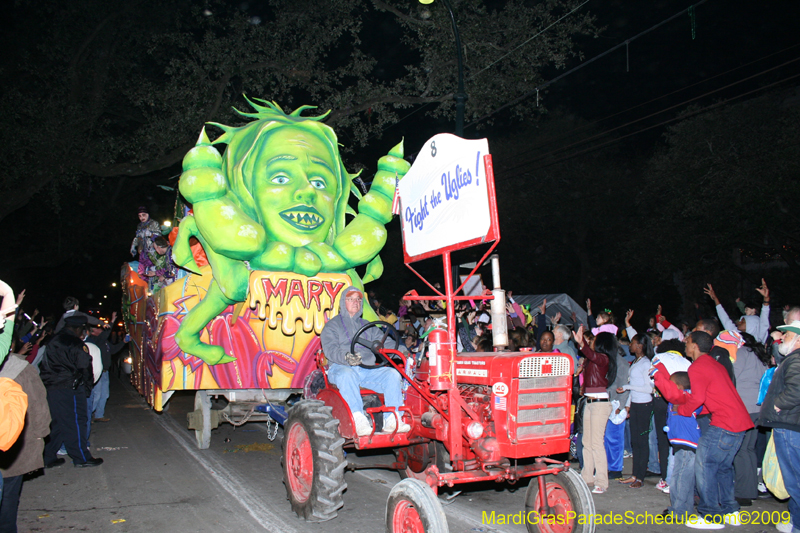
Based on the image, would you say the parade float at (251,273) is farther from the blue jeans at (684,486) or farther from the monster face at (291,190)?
the blue jeans at (684,486)

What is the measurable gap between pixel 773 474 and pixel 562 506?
6.83 feet

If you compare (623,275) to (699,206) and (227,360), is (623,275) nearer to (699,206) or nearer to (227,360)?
(699,206)

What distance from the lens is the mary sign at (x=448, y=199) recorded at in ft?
13.5

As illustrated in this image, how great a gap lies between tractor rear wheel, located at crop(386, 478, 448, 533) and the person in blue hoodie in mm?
2686

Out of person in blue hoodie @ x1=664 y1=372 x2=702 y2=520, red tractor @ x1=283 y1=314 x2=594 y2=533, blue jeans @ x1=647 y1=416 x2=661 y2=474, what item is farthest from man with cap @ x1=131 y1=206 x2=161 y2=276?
person in blue hoodie @ x1=664 y1=372 x2=702 y2=520

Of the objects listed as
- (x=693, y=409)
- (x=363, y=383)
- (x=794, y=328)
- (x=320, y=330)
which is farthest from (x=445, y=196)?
(x=320, y=330)

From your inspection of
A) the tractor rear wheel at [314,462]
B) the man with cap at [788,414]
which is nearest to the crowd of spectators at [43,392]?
the tractor rear wheel at [314,462]

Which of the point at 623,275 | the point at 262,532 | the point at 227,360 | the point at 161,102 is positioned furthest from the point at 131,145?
the point at 623,275

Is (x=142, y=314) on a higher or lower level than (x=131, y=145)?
lower

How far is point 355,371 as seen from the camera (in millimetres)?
5277

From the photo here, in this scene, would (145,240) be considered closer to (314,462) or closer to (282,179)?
(282,179)

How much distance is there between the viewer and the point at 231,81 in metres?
14.5

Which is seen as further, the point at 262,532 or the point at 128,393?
the point at 128,393

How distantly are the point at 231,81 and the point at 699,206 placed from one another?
14658 millimetres
